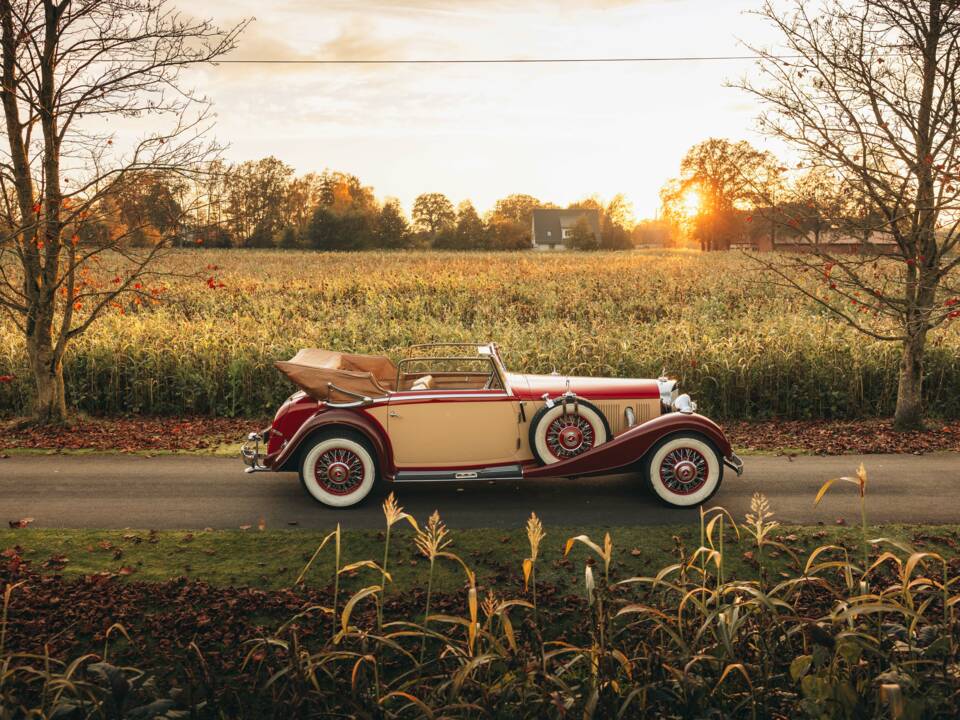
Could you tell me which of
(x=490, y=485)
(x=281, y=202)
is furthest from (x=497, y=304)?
(x=281, y=202)

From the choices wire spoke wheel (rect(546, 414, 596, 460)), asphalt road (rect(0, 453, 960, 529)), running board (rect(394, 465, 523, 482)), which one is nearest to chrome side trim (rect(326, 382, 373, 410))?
running board (rect(394, 465, 523, 482))

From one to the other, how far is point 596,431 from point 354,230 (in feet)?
170

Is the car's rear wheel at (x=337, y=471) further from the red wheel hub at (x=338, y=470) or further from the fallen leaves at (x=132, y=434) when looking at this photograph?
the fallen leaves at (x=132, y=434)

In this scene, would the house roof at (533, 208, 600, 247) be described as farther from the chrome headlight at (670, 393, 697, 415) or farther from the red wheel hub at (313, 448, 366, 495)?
the red wheel hub at (313, 448, 366, 495)

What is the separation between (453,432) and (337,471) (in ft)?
3.91

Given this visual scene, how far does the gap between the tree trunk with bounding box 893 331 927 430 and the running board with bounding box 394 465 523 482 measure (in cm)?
665

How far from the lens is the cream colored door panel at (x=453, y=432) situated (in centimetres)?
748

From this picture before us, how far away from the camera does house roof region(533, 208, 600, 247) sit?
9375cm

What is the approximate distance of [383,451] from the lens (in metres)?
7.48

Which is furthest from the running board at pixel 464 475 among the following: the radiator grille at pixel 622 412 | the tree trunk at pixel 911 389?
the tree trunk at pixel 911 389

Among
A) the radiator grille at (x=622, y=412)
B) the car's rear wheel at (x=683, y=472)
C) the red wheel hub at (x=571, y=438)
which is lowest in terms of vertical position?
the car's rear wheel at (x=683, y=472)

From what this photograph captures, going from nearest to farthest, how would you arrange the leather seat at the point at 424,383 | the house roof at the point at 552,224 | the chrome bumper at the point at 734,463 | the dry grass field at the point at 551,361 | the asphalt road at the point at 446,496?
the asphalt road at the point at 446,496 → the chrome bumper at the point at 734,463 → the leather seat at the point at 424,383 → the dry grass field at the point at 551,361 → the house roof at the point at 552,224

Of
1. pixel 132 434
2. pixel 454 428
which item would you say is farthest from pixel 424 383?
pixel 132 434

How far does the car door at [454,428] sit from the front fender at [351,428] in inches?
3.9
